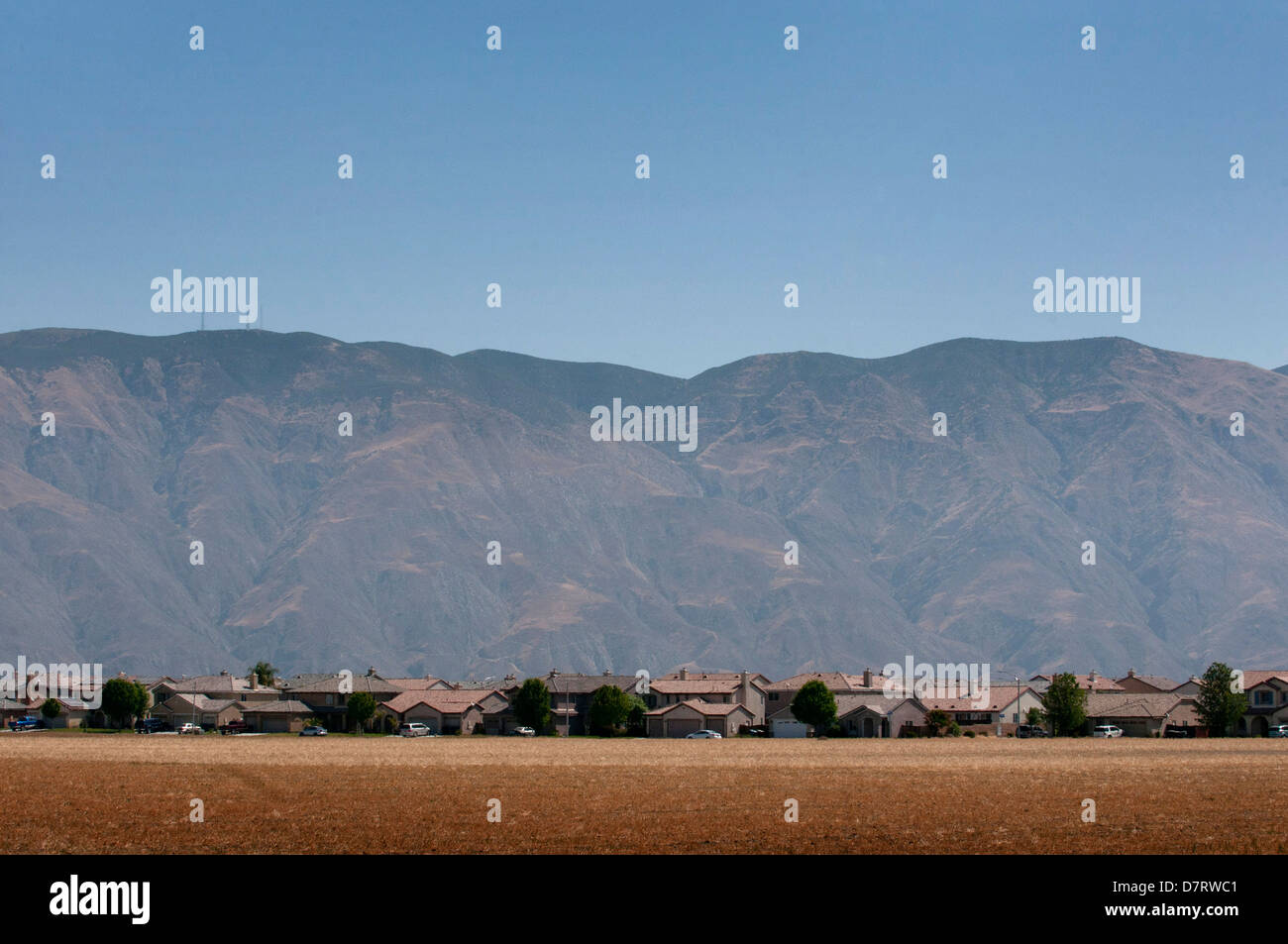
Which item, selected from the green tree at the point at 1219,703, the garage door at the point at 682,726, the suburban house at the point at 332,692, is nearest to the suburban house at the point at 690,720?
the garage door at the point at 682,726

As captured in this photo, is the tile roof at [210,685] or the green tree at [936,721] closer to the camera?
the green tree at [936,721]

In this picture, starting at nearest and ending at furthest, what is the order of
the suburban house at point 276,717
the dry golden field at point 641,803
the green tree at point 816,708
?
the dry golden field at point 641,803 < the green tree at point 816,708 < the suburban house at point 276,717

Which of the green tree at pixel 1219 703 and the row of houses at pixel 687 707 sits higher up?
the green tree at pixel 1219 703

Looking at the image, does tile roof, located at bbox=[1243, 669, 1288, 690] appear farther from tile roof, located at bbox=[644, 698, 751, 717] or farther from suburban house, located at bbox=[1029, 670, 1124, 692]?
tile roof, located at bbox=[644, 698, 751, 717]

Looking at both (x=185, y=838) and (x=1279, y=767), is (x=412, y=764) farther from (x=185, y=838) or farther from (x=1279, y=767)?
(x=1279, y=767)

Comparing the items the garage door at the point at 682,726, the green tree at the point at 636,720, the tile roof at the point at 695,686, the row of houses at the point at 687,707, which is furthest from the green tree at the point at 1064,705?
the tile roof at the point at 695,686

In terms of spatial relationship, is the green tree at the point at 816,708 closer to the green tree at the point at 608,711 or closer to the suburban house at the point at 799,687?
the green tree at the point at 608,711

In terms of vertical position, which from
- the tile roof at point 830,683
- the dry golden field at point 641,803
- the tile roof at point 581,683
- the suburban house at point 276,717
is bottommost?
the suburban house at point 276,717

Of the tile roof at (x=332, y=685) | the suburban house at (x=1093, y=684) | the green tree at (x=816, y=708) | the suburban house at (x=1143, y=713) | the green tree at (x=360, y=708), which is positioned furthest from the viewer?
the suburban house at (x=1093, y=684)
